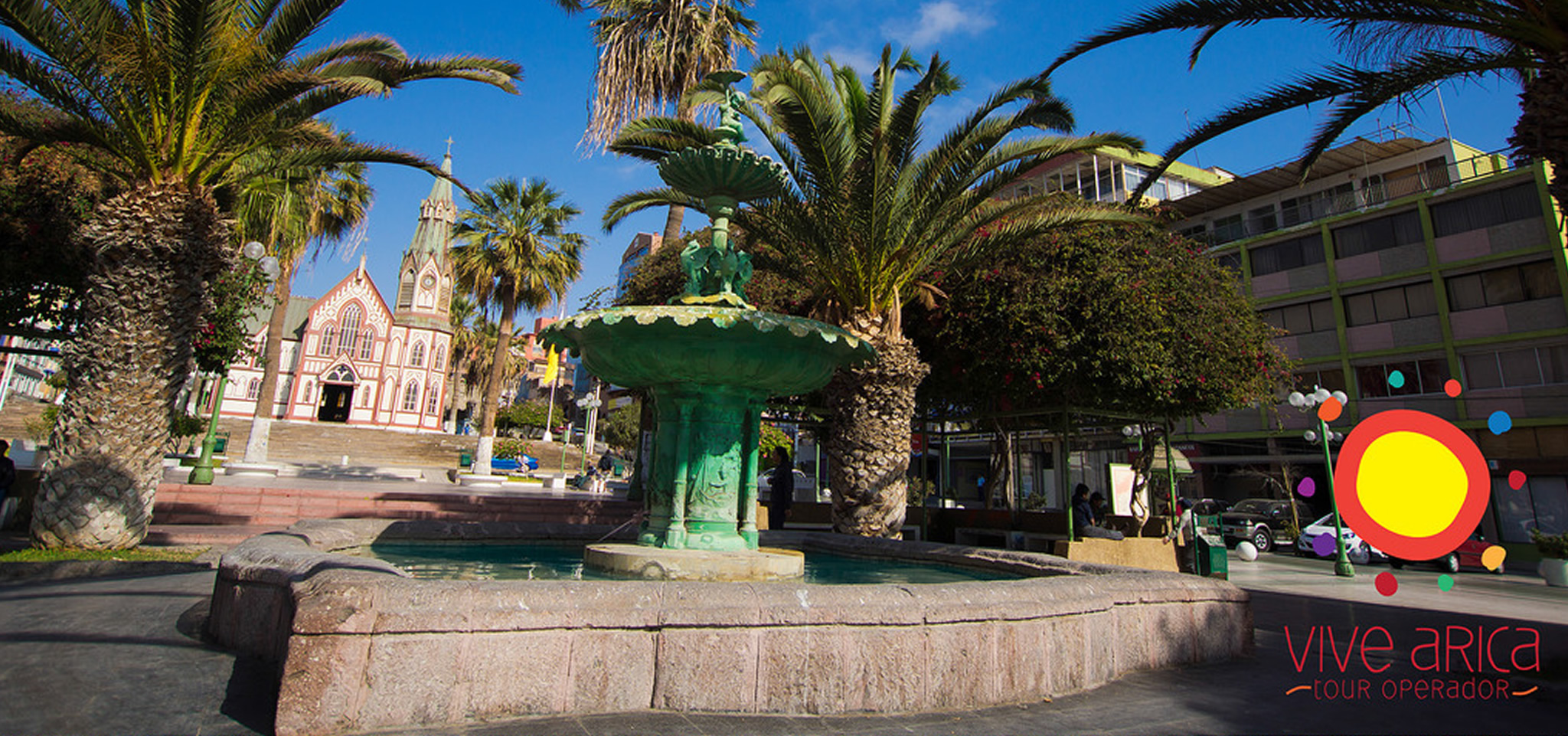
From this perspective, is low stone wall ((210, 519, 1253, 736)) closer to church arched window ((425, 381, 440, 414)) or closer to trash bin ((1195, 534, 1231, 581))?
trash bin ((1195, 534, 1231, 581))

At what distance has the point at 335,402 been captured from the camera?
51.8 metres

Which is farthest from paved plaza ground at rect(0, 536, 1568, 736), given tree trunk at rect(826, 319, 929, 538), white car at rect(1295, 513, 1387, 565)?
white car at rect(1295, 513, 1387, 565)

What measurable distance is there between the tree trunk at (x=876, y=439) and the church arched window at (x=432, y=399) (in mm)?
48392

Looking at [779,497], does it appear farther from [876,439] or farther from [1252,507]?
[1252,507]

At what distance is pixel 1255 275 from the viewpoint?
30859mm

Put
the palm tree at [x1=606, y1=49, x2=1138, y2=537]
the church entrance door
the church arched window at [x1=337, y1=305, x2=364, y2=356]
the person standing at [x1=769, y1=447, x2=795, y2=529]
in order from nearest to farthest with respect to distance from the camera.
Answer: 1. the palm tree at [x1=606, y1=49, x2=1138, y2=537]
2. the person standing at [x1=769, y1=447, x2=795, y2=529]
3. the church entrance door
4. the church arched window at [x1=337, y1=305, x2=364, y2=356]

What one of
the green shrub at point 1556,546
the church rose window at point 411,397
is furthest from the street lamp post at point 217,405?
the church rose window at point 411,397

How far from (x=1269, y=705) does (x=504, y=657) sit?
4.09 m

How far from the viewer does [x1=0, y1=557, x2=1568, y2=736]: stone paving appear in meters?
3.31

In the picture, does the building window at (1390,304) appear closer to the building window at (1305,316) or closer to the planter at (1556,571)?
the building window at (1305,316)

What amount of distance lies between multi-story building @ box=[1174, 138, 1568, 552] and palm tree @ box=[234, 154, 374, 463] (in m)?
24.4

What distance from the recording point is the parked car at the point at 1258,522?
73.8ft

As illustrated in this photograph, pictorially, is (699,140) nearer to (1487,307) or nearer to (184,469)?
(184,469)

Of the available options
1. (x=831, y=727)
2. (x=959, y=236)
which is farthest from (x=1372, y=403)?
(x=831, y=727)
